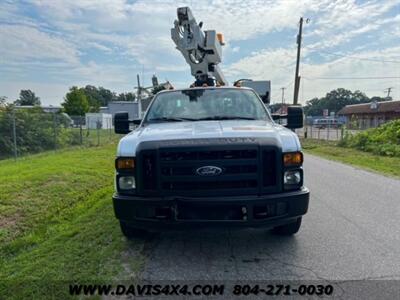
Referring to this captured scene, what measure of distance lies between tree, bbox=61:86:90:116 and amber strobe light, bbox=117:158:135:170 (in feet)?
180

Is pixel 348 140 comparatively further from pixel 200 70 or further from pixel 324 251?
pixel 324 251

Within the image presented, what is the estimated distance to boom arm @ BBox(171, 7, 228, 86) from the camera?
8.81 metres

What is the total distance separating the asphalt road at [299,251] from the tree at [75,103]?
2155 inches

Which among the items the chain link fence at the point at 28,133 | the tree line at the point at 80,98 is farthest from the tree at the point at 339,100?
the chain link fence at the point at 28,133

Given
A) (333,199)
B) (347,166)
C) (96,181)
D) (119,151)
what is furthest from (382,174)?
(119,151)

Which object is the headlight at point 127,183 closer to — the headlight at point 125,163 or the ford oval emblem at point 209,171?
the headlight at point 125,163

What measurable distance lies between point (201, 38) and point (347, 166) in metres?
6.50

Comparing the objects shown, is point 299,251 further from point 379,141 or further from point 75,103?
point 75,103

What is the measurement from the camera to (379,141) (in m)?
17.1

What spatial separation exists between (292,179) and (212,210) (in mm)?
935

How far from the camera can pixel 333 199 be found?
6.31 meters

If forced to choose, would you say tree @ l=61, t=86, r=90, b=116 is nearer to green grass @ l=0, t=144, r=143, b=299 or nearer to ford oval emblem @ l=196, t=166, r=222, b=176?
green grass @ l=0, t=144, r=143, b=299

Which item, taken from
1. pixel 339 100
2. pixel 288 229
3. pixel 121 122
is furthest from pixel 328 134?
pixel 339 100

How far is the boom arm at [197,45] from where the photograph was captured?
881cm
